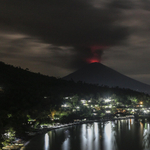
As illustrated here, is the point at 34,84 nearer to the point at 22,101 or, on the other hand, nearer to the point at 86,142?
the point at 22,101

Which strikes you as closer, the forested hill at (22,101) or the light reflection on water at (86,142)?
the light reflection on water at (86,142)

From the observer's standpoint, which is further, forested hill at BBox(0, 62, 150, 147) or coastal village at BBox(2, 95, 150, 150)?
coastal village at BBox(2, 95, 150, 150)

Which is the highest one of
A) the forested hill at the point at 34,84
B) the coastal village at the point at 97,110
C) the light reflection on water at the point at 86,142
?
the forested hill at the point at 34,84

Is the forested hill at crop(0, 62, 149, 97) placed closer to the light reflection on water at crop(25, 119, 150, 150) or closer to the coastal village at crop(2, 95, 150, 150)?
the coastal village at crop(2, 95, 150, 150)

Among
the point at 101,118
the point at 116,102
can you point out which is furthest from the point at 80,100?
the point at 116,102

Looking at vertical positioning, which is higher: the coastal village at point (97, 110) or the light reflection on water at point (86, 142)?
the coastal village at point (97, 110)

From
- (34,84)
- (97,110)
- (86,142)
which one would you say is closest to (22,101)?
(86,142)

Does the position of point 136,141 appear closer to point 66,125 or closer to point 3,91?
point 66,125

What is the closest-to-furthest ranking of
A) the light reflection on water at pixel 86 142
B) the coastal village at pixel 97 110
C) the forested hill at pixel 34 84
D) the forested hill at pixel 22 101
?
the light reflection on water at pixel 86 142 → the forested hill at pixel 22 101 → the coastal village at pixel 97 110 → the forested hill at pixel 34 84

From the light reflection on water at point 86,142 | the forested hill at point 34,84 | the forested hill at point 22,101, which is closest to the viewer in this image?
the light reflection on water at point 86,142

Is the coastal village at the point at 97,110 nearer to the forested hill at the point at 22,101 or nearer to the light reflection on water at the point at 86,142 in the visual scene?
the forested hill at the point at 22,101

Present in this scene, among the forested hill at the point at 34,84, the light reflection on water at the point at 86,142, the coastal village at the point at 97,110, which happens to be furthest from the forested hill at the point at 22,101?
the light reflection on water at the point at 86,142

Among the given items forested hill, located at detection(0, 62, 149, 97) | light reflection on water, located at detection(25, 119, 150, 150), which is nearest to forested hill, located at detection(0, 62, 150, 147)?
forested hill, located at detection(0, 62, 149, 97)
